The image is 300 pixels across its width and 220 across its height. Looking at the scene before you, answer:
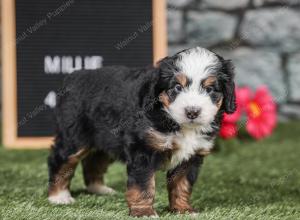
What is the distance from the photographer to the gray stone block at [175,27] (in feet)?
24.7

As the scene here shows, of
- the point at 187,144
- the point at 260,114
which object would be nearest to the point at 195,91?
the point at 187,144

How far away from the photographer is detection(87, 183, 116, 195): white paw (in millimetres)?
4383

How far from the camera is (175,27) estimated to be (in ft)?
24.8

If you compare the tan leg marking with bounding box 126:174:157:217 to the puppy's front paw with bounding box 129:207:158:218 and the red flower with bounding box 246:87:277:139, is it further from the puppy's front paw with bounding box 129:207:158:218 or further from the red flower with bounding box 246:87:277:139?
the red flower with bounding box 246:87:277:139

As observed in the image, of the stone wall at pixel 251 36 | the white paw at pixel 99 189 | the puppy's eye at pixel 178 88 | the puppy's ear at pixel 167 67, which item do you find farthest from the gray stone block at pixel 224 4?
the puppy's eye at pixel 178 88

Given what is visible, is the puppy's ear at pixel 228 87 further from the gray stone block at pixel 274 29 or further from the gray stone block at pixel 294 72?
the gray stone block at pixel 294 72

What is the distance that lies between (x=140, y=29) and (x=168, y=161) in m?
3.09

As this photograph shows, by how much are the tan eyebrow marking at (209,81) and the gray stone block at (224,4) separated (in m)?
4.19

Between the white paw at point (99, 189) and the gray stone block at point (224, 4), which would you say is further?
the gray stone block at point (224, 4)

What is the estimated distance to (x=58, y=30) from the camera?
21.2 ft

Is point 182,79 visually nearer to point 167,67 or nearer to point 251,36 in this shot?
point 167,67

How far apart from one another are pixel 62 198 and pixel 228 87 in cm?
123

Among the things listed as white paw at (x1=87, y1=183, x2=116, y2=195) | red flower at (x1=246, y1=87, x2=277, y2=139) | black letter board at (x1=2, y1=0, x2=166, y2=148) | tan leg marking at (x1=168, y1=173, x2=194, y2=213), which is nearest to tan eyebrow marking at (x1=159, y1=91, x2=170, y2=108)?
tan leg marking at (x1=168, y1=173, x2=194, y2=213)

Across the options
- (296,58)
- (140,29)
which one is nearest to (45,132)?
(140,29)
